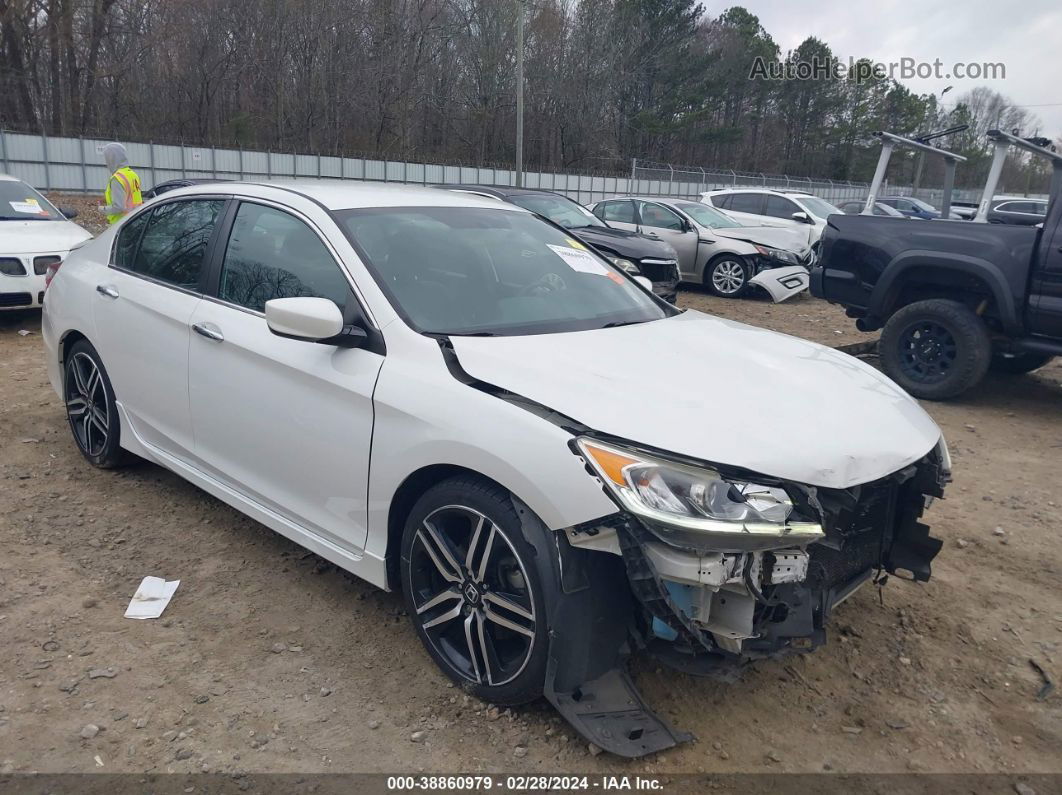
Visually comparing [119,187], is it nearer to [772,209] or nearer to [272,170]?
[772,209]

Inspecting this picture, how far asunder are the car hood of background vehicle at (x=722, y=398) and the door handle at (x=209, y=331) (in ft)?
Answer: 4.08

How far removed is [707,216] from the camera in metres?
14.5

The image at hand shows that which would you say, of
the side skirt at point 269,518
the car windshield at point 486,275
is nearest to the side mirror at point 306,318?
the car windshield at point 486,275

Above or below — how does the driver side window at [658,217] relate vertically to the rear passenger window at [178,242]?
below

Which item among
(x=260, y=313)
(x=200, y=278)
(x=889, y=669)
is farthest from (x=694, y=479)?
(x=200, y=278)

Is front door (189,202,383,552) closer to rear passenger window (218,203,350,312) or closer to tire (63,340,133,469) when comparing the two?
rear passenger window (218,203,350,312)

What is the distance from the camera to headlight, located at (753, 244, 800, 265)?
531 inches

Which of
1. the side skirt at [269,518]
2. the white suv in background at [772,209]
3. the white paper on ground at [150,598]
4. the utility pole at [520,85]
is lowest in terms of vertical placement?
the white paper on ground at [150,598]

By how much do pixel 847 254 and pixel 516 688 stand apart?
622cm

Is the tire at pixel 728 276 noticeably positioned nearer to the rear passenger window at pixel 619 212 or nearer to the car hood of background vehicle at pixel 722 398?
the rear passenger window at pixel 619 212

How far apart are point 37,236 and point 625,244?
711cm

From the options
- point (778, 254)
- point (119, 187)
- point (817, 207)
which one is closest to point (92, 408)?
point (119, 187)

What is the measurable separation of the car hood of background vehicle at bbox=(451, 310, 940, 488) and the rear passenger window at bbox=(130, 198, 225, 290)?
1.71 m

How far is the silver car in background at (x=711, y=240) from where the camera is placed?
13.5 m
